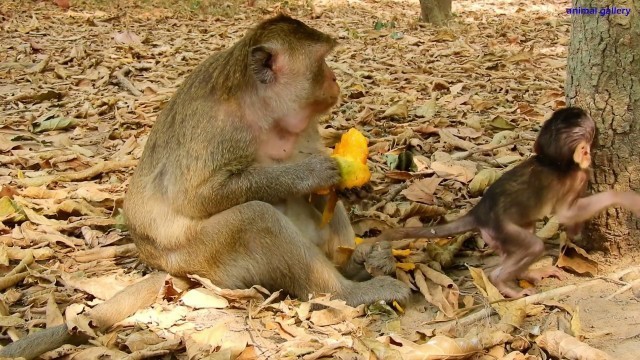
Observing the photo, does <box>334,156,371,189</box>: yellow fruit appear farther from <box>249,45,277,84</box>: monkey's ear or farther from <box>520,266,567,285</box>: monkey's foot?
<box>520,266,567,285</box>: monkey's foot

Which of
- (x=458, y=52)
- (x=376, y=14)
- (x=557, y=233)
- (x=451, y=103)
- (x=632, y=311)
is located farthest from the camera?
(x=376, y=14)

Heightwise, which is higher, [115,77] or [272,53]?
[272,53]

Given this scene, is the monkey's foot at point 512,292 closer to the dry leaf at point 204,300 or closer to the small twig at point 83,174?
the dry leaf at point 204,300

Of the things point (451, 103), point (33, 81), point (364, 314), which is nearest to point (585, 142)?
point (364, 314)

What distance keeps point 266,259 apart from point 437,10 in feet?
27.0

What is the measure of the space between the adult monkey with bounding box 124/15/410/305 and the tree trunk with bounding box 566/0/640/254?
1.17 m

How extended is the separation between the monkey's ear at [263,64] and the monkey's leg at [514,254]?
4.78ft

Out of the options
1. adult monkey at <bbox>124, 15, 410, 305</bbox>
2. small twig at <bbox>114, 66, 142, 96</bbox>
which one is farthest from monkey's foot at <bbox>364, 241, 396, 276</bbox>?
small twig at <bbox>114, 66, 142, 96</bbox>

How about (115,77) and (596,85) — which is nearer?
(596,85)

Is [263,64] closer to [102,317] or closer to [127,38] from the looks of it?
[102,317]

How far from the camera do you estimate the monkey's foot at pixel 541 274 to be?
11.9 ft

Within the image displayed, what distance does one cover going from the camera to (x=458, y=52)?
28.3 feet

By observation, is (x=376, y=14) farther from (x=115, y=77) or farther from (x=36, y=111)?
(x=36, y=111)

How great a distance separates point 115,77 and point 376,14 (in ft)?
17.7
